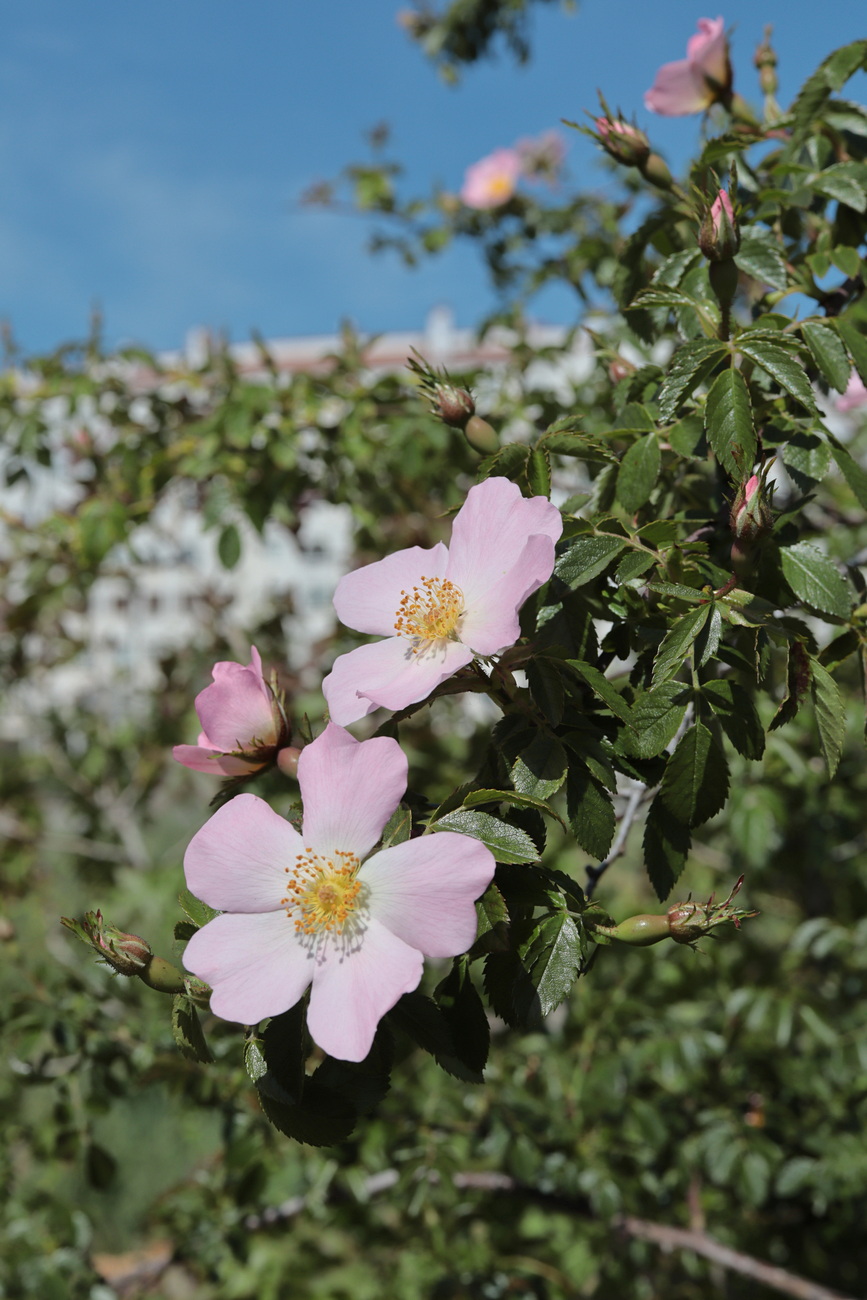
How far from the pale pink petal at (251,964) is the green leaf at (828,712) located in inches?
16.3

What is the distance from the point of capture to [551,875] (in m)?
0.75

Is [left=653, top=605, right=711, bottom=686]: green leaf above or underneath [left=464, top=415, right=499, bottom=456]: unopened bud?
underneath

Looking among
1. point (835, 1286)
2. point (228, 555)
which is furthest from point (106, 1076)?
point (835, 1286)

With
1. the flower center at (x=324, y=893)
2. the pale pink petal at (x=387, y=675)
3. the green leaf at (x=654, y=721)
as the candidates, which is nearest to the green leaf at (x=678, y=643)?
the green leaf at (x=654, y=721)

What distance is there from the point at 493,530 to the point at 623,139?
57cm

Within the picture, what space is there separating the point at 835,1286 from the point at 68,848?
2571mm

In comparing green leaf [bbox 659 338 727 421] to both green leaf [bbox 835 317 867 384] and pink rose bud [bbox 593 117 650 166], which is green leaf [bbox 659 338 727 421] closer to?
green leaf [bbox 835 317 867 384]

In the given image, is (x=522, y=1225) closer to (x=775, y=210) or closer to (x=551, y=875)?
(x=551, y=875)

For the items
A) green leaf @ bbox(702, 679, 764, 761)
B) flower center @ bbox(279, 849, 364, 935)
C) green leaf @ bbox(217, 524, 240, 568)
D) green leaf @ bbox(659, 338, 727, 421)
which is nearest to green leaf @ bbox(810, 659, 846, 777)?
green leaf @ bbox(702, 679, 764, 761)

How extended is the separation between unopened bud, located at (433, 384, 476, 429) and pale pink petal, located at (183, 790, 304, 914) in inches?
14.2

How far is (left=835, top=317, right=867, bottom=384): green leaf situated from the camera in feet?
3.10

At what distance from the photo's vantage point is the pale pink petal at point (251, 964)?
0.66 m

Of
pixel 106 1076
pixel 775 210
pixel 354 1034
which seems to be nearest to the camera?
pixel 354 1034

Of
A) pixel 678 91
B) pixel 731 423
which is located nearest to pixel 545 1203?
pixel 731 423
